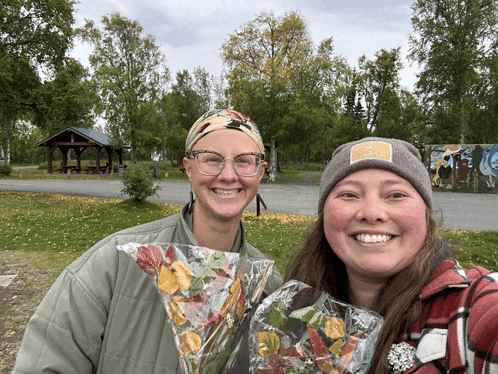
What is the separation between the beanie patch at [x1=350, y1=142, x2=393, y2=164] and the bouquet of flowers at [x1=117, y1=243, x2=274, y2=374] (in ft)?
2.25

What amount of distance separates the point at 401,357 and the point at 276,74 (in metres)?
23.1

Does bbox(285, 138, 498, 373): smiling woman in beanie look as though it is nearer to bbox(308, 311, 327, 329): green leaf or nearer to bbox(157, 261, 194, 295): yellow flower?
bbox(308, 311, 327, 329): green leaf

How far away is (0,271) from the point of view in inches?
227

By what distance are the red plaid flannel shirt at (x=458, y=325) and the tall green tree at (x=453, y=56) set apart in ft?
A: 84.9

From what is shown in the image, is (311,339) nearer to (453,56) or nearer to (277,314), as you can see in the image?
(277,314)

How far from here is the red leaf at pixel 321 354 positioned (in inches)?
46.6

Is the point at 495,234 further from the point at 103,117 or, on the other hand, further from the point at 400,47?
the point at 103,117

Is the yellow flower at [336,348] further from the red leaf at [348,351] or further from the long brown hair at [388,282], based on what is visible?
the long brown hair at [388,282]

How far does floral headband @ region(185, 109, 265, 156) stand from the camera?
1912mm

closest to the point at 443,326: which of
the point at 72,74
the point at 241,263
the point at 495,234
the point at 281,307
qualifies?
the point at 281,307

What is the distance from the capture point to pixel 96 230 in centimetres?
874

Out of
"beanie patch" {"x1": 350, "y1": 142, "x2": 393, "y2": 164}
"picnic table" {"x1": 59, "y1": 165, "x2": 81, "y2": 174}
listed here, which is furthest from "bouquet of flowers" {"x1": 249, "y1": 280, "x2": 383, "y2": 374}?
"picnic table" {"x1": 59, "y1": 165, "x2": 81, "y2": 174}

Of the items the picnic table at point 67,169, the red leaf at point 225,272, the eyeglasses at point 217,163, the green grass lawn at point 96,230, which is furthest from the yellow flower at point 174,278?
the picnic table at point 67,169

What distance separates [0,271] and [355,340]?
21.6 ft
